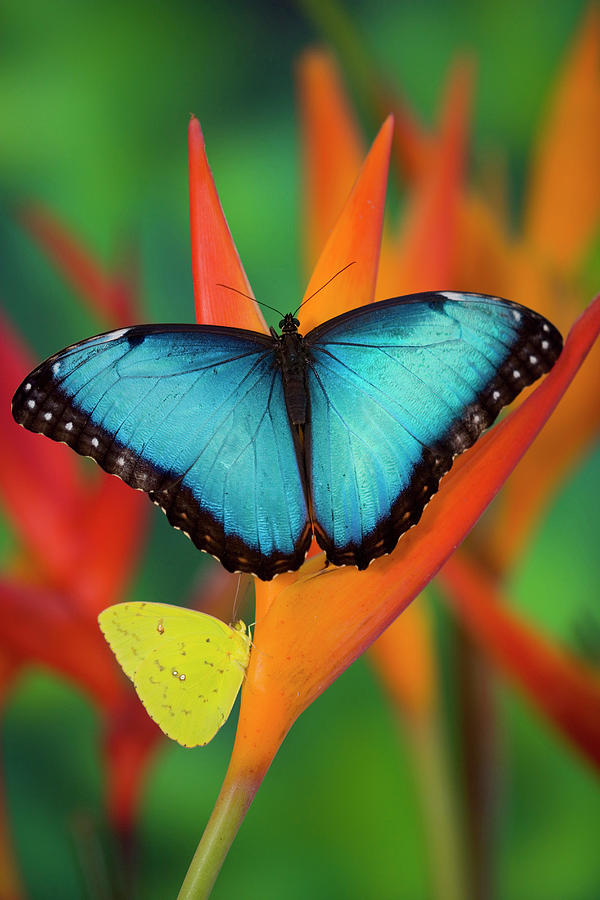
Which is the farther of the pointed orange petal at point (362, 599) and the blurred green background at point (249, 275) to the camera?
the blurred green background at point (249, 275)

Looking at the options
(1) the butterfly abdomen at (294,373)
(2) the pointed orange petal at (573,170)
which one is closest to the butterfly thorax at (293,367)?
(1) the butterfly abdomen at (294,373)

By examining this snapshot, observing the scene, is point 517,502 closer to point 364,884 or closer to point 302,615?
point 302,615

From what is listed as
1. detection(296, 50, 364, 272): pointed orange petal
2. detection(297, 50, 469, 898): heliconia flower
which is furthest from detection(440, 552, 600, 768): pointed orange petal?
detection(296, 50, 364, 272): pointed orange petal

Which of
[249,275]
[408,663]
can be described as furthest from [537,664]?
[249,275]

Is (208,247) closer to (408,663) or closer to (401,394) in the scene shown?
(401,394)

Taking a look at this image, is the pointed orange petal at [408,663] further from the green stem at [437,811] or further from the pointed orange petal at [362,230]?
the pointed orange petal at [362,230]

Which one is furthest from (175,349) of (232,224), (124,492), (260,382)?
(232,224)

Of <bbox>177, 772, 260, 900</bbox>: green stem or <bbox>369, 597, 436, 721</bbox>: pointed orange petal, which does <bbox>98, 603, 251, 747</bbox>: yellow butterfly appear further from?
<bbox>369, 597, 436, 721</bbox>: pointed orange petal
